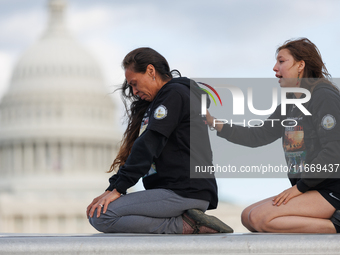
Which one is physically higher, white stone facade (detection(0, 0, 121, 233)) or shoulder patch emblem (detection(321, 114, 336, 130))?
shoulder patch emblem (detection(321, 114, 336, 130))

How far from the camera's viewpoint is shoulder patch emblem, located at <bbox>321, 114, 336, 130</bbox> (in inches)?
153

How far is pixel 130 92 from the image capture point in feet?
15.4

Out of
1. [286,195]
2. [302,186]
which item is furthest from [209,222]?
[302,186]

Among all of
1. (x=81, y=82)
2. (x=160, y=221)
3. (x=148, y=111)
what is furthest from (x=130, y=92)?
(x=81, y=82)

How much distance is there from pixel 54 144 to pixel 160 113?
63.8 metres

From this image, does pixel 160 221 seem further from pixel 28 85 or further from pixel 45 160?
pixel 28 85

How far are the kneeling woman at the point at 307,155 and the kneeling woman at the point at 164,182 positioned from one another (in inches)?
14.5

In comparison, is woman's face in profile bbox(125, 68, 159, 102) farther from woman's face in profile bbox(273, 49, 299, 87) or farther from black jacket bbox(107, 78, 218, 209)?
woman's face in profile bbox(273, 49, 299, 87)

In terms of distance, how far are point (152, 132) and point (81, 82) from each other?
67341mm

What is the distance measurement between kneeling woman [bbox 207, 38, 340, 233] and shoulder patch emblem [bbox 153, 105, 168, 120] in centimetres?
87

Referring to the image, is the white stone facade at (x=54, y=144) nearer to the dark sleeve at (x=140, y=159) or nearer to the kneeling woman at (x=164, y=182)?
the kneeling woman at (x=164, y=182)

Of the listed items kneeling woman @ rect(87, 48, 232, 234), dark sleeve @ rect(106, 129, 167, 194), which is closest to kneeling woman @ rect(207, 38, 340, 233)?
kneeling woman @ rect(87, 48, 232, 234)

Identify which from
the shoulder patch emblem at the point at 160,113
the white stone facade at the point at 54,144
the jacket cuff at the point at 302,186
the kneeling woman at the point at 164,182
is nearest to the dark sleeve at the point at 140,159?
the kneeling woman at the point at 164,182

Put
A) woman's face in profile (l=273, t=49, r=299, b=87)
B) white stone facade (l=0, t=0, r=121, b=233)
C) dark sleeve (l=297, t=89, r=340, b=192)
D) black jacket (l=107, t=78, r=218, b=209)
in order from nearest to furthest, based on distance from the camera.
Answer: dark sleeve (l=297, t=89, r=340, b=192), black jacket (l=107, t=78, r=218, b=209), woman's face in profile (l=273, t=49, r=299, b=87), white stone facade (l=0, t=0, r=121, b=233)
